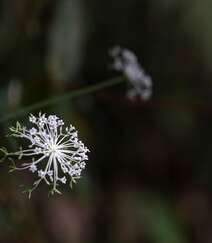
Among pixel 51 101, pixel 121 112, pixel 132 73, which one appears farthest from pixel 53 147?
pixel 121 112

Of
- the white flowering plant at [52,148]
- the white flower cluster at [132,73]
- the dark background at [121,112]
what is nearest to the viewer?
the white flowering plant at [52,148]

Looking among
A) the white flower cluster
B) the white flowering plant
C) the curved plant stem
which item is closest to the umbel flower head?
the white flowering plant

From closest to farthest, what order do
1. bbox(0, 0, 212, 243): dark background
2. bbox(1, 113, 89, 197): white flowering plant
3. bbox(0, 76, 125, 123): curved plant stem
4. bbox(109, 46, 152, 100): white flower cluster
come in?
1. bbox(1, 113, 89, 197): white flowering plant
2. bbox(0, 76, 125, 123): curved plant stem
3. bbox(109, 46, 152, 100): white flower cluster
4. bbox(0, 0, 212, 243): dark background

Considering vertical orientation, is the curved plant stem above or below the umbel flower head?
above

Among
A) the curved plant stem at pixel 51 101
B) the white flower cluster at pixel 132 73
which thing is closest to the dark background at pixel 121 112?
the white flower cluster at pixel 132 73

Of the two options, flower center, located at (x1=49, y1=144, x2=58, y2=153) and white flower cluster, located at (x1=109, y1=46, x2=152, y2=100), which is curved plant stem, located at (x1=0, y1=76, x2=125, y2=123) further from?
flower center, located at (x1=49, y1=144, x2=58, y2=153)

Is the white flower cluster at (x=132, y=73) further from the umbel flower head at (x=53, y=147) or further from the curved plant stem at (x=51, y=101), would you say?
the umbel flower head at (x=53, y=147)

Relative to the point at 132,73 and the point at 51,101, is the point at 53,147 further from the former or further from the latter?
the point at 132,73

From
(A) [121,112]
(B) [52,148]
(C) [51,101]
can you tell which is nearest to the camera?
(B) [52,148]
